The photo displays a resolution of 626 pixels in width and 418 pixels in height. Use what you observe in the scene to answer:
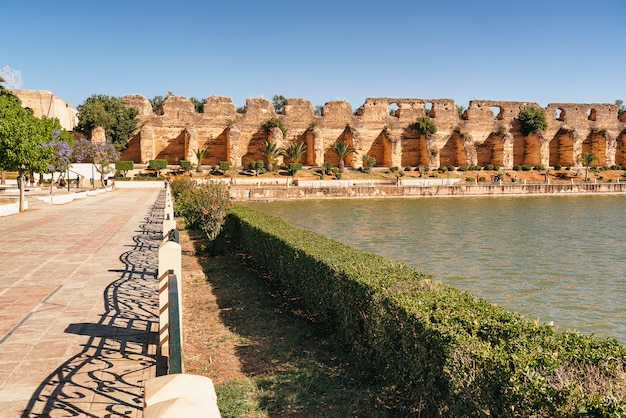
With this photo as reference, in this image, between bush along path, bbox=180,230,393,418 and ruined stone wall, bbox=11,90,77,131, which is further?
ruined stone wall, bbox=11,90,77,131

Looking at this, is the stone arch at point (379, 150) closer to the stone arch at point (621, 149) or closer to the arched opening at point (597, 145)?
the arched opening at point (597, 145)

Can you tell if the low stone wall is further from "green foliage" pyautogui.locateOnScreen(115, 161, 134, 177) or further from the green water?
"green foliage" pyautogui.locateOnScreen(115, 161, 134, 177)

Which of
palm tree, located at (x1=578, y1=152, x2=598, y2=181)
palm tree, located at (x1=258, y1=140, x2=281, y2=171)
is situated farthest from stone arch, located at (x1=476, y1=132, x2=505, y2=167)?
palm tree, located at (x1=258, y1=140, x2=281, y2=171)

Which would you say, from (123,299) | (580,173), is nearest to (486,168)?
(580,173)

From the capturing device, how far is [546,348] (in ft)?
9.34

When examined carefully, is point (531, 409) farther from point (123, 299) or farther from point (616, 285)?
point (616, 285)

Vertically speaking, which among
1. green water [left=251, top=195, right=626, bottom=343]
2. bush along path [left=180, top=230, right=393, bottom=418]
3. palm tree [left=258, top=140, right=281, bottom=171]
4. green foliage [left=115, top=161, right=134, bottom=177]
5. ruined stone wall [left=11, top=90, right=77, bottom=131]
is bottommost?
green water [left=251, top=195, right=626, bottom=343]

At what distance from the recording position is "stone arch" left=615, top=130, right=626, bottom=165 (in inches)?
2168

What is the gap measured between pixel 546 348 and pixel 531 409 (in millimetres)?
584

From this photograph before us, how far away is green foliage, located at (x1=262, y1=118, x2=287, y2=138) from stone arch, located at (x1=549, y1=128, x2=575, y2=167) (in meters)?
31.7

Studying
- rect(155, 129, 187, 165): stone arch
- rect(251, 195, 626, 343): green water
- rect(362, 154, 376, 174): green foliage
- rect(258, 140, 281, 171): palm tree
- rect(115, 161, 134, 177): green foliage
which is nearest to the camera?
rect(251, 195, 626, 343): green water

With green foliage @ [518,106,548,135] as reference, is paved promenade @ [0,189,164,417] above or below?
below

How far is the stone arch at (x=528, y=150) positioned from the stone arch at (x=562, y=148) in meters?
3.57

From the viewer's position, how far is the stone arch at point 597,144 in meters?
53.3
